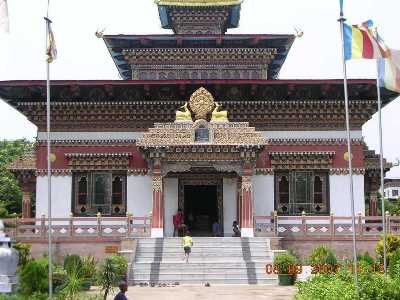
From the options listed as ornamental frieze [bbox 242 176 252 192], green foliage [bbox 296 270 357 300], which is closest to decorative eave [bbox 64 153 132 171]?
ornamental frieze [bbox 242 176 252 192]

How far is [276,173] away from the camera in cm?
3012

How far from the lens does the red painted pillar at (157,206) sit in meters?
26.9

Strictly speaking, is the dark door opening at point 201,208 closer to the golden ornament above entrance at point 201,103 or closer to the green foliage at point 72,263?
the golden ornament above entrance at point 201,103

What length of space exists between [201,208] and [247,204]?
22.8 ft

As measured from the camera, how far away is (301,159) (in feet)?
98.5

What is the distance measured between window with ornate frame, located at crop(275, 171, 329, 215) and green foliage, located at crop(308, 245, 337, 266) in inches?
167

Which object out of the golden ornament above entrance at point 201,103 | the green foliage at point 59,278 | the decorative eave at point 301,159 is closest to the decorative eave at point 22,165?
the golden ornament above entrance at point 201,103

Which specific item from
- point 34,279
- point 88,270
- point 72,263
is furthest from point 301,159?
point 34,279

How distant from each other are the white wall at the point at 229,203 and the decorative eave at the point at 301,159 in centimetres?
207

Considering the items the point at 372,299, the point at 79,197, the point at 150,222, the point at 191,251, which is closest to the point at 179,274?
the point at 191,251

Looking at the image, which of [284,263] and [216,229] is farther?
[216,229]

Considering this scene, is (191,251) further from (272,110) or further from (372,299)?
(372,299)

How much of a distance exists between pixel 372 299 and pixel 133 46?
2304cm

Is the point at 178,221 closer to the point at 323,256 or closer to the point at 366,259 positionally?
the point at 323,256
